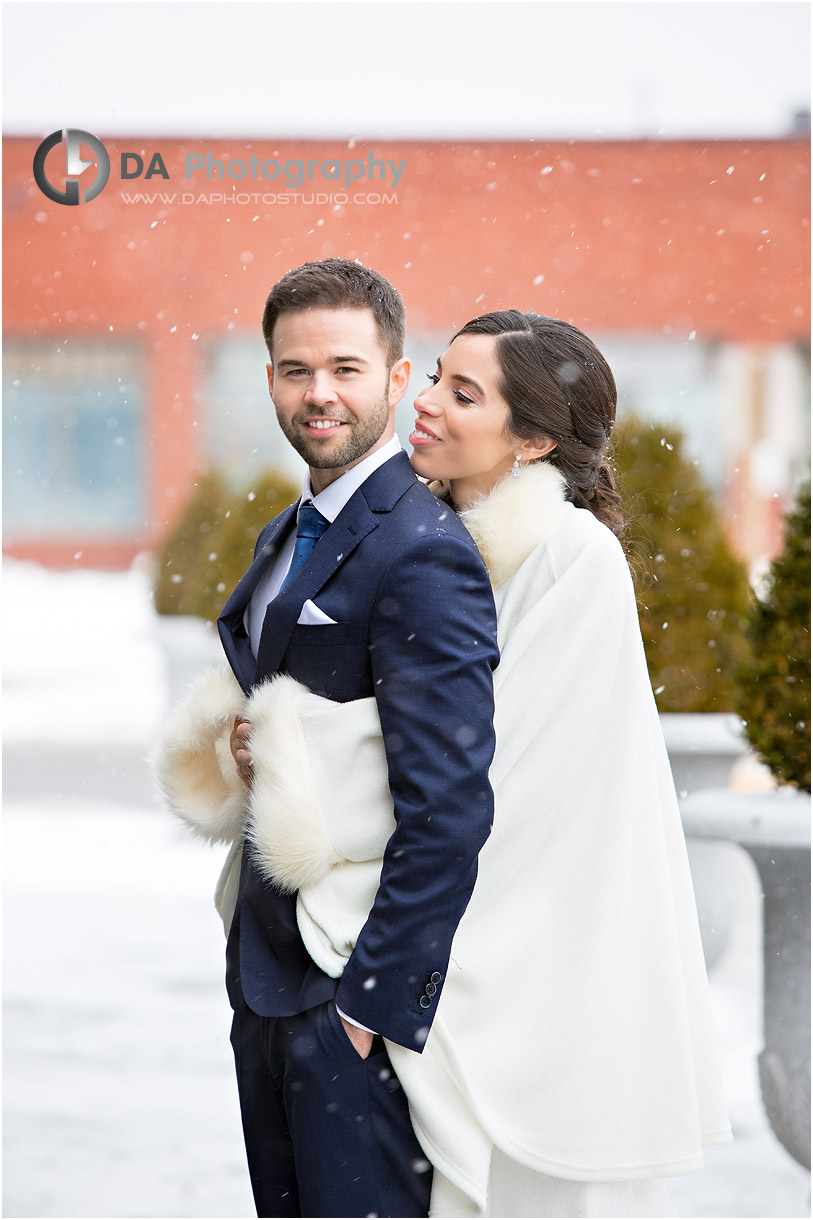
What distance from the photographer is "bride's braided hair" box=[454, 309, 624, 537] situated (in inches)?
74.8

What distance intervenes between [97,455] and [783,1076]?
41.8 ft

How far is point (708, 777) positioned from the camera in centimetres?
431

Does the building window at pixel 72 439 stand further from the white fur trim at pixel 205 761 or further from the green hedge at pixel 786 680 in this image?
the white fur trim at pixel 205 761

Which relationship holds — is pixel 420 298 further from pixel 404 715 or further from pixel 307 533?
pixel 404 715

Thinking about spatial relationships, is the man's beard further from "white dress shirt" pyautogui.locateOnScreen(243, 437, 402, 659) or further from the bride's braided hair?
the bride's braided hair

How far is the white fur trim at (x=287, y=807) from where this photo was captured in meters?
1.69

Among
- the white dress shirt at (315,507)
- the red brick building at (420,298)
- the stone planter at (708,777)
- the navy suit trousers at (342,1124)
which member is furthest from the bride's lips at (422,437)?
the red brick building at (420,298)

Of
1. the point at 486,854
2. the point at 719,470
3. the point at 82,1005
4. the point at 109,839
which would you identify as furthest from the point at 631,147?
the point at 486,854

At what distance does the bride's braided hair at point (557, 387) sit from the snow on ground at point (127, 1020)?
203 centimetres

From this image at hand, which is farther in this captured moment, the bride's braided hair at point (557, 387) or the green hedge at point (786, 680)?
the green hedge at point (786, 680)

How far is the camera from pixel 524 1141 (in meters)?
1.76

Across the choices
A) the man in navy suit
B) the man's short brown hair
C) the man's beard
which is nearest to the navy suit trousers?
the man in navy suit

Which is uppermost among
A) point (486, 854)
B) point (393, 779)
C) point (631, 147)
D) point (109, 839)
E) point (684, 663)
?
point (631, 147)

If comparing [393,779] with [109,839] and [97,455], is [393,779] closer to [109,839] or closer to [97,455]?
[109,839]
